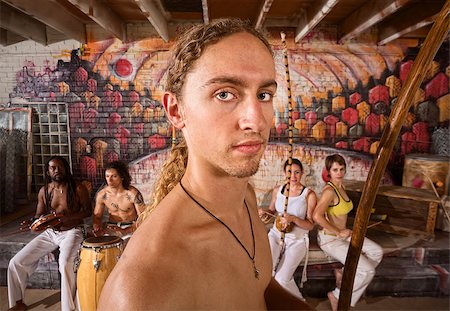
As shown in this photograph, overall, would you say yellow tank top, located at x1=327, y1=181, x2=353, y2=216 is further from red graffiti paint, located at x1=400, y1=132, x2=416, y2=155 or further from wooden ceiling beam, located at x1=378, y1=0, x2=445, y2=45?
wooden ceiling beam, located at x1=378, y1=0, x2=445, y2=45

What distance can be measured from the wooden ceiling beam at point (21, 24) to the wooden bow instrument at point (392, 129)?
3716 millimetres

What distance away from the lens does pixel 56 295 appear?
3.96 m

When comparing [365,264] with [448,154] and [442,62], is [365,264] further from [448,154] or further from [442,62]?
[442,62]

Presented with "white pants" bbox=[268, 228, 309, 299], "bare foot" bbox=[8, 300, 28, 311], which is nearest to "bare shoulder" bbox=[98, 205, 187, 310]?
"white pants" bbox=[268, 228, 309, 299]

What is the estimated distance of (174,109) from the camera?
1.04 meters

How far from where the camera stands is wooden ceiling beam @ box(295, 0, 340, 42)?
315 cm

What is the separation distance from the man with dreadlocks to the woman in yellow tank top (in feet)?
9.40

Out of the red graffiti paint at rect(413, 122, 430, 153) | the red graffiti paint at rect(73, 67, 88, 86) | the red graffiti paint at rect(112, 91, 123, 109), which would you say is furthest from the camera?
the red graffiti paint at rect(413, 122, 430, 153)

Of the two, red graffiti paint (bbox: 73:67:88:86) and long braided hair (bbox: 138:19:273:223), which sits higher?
red graffiti paint (bbox: 73:67:88:86)

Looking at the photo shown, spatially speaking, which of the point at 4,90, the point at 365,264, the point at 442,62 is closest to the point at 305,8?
the point at 442,62

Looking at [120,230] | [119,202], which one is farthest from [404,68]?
[120,230]

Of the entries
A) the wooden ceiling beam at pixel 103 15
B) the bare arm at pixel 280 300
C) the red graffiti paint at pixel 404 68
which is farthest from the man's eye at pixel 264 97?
the red graffiti paint at pixel 404 68

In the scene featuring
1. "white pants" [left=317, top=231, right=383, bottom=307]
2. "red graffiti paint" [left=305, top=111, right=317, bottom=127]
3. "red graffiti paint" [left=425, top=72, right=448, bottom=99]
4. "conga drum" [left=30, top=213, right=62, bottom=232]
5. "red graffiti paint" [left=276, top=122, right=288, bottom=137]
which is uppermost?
"red graffiti paint" [left=425, top=72, right=448, bottom=99]

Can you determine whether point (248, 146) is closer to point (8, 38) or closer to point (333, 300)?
point (333, 300)
